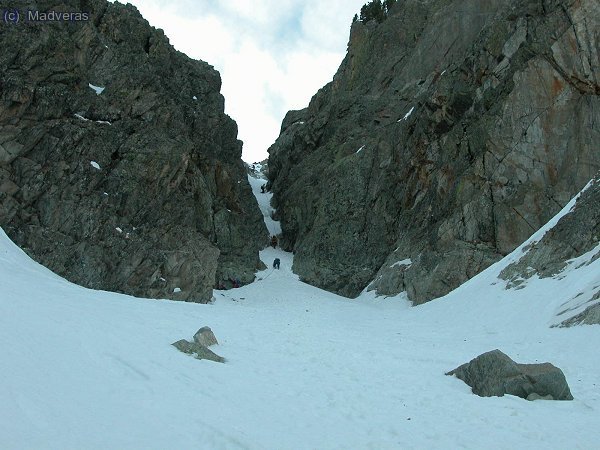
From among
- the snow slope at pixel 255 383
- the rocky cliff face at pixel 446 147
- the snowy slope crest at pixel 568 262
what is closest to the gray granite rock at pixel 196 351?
the snow slope at pixel 255 383

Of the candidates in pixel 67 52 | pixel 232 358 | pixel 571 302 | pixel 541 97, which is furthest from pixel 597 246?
pixel 67 52

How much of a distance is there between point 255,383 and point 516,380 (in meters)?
6.01

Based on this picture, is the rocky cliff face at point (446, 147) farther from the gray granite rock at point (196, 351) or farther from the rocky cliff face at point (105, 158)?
the gray granite rock at point (196, 351)

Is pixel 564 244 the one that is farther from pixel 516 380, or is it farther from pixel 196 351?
pixel 196 351

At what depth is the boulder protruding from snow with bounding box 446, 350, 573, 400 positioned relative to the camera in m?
10.7

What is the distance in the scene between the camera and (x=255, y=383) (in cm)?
1130

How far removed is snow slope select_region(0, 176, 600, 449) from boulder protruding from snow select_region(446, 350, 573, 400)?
39cm

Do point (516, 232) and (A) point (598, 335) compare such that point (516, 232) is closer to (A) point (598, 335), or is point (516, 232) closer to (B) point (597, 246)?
(B) point (597, 246)

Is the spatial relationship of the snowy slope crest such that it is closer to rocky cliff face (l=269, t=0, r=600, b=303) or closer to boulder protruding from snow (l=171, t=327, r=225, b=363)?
rocky cliff face (l=269, t=0, r=600, b=303)

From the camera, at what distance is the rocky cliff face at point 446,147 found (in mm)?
31578

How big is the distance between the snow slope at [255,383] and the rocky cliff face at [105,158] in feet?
44.8

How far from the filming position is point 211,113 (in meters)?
51.4

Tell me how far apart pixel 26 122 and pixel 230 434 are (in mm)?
31586

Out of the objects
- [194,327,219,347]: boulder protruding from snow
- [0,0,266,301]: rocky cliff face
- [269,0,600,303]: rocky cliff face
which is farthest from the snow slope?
[0,0,266,301]: rocky cliff face
